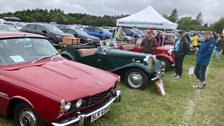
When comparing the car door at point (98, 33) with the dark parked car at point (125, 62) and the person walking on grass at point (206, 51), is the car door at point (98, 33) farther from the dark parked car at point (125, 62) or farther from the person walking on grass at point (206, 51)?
the person walking on grass at point (206, 51)

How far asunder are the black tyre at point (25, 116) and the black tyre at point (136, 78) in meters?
4.34

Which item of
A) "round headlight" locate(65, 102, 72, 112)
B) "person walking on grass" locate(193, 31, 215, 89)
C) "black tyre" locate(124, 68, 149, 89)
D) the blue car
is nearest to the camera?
"round headlight" locate(65, 102, 72, 112)

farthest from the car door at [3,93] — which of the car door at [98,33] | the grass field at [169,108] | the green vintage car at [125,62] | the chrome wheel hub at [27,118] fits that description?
the car door at [98,33]

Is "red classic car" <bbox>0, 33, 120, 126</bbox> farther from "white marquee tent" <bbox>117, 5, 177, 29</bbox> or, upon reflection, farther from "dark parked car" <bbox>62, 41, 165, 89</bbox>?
"white marquee tent" <bbox>117, 5, 177, 29</bbox>

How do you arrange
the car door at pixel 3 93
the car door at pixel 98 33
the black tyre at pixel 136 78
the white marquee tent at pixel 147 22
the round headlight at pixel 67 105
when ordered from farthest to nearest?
the car door at pixel 98 33, the white marquee tent at pixel 147 22, the black tyre at pixel 136 78, the car door at pixel 3 93, the round headlight at pixel 67 105

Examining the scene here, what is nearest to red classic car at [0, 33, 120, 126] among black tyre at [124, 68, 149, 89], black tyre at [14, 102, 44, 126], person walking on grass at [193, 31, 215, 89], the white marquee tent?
black tyre at [14, 102, 44, 126]

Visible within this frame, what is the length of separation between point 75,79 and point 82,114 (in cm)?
61

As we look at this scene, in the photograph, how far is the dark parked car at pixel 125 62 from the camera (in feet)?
26.5

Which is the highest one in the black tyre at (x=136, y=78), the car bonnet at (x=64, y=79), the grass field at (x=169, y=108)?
the car bonnet at (x=64, y=79)

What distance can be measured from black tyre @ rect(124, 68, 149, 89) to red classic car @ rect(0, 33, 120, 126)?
2.77 meters

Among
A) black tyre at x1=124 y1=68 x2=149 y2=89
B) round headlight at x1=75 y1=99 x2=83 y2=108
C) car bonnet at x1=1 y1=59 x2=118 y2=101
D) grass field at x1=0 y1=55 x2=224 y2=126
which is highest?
car bonnet at x1=1 y1=59 x2=118 y2=101

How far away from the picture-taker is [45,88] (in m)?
4.01

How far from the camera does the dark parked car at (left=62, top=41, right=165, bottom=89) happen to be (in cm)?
809

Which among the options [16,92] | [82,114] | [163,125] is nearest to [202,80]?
[163,125]
